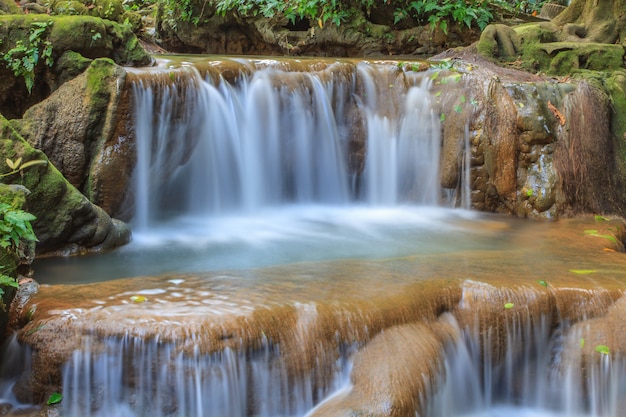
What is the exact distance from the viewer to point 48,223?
5.98m

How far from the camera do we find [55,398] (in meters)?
4.01

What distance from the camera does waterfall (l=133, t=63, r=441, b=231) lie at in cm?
748

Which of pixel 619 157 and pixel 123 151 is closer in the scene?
pixel 123 151

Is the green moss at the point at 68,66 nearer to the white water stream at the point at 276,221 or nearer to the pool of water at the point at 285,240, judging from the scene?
the white water stream at the point at 276,221

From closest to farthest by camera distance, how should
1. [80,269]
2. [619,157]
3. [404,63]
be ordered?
1. [80,269]
2. [619,157]
3. [404,63]

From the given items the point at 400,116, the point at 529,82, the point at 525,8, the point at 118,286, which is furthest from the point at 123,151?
the point at 525,8

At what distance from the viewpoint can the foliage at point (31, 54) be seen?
Result: 726 cm

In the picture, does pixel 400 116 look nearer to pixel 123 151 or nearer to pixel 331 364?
pixel 123 151

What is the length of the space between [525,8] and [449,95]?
10197 millimetres

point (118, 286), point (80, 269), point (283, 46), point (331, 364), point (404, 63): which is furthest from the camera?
point (283, 46)

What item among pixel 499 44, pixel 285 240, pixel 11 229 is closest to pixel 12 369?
pixel 11 229

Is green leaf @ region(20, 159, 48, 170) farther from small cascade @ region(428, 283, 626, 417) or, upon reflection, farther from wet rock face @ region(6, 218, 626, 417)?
small cascade @ region(428, 283, 626, 417)

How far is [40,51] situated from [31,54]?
0.14 meters

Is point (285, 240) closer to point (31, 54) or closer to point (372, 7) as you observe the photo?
point (31, 54)
